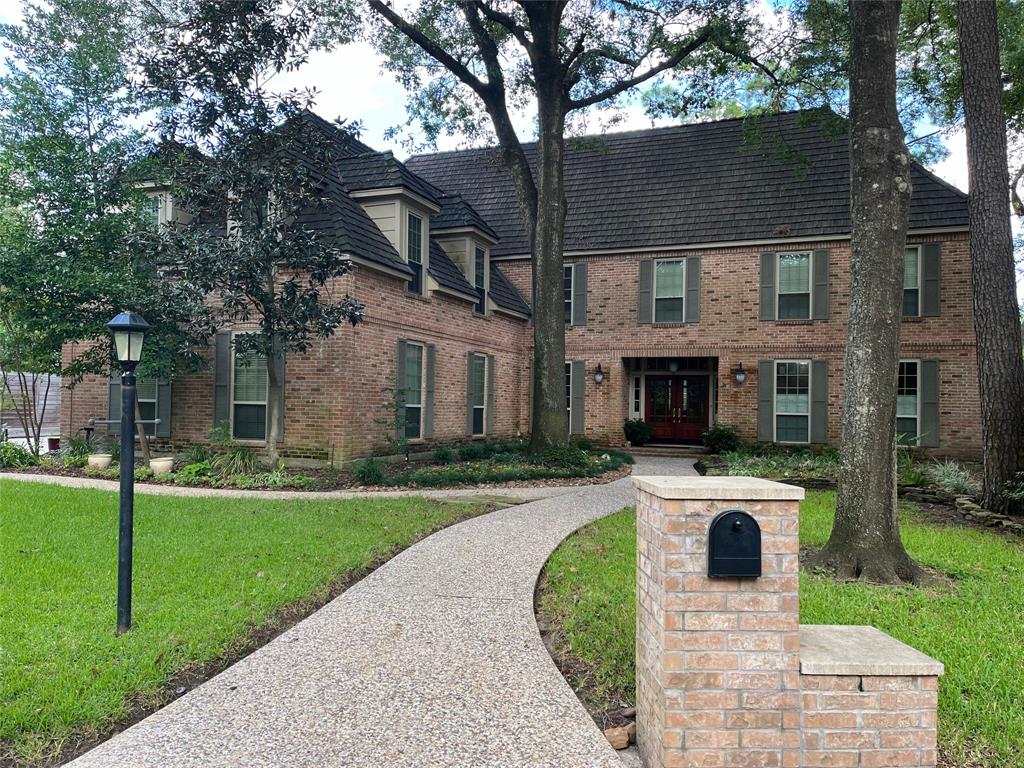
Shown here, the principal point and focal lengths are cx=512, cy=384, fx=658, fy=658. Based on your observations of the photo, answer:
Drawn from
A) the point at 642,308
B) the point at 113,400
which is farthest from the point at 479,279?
the point at 113,400

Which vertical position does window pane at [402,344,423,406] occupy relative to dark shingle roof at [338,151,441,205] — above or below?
below

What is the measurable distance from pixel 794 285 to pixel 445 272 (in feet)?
27.1

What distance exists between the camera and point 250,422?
11.8m


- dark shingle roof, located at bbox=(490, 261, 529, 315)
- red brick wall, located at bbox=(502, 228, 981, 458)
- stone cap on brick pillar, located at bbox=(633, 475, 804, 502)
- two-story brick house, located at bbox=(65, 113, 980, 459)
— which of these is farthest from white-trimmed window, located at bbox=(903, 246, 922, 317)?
stone cap on brick pillar, located at bbox=(633, 475, 804, 502)

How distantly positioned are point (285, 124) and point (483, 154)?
417 inches

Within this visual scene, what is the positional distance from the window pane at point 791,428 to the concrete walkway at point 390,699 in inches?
490

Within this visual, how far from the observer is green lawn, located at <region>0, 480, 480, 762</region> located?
300 cm

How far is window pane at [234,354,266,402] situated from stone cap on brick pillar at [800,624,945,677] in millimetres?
10749

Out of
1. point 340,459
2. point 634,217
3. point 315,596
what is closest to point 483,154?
point 634,217

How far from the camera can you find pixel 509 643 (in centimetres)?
368

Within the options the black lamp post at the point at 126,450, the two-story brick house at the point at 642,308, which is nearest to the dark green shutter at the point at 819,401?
the two-story brick house at the point at 642,308

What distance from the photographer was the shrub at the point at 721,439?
15.5m

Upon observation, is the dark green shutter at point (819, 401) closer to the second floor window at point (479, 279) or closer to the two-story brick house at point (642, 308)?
the two-story brick house at point (642, 308)

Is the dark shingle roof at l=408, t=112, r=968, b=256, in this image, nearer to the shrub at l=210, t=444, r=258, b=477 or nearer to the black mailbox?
the shrub at l=210, t=444, r=258, b=477
